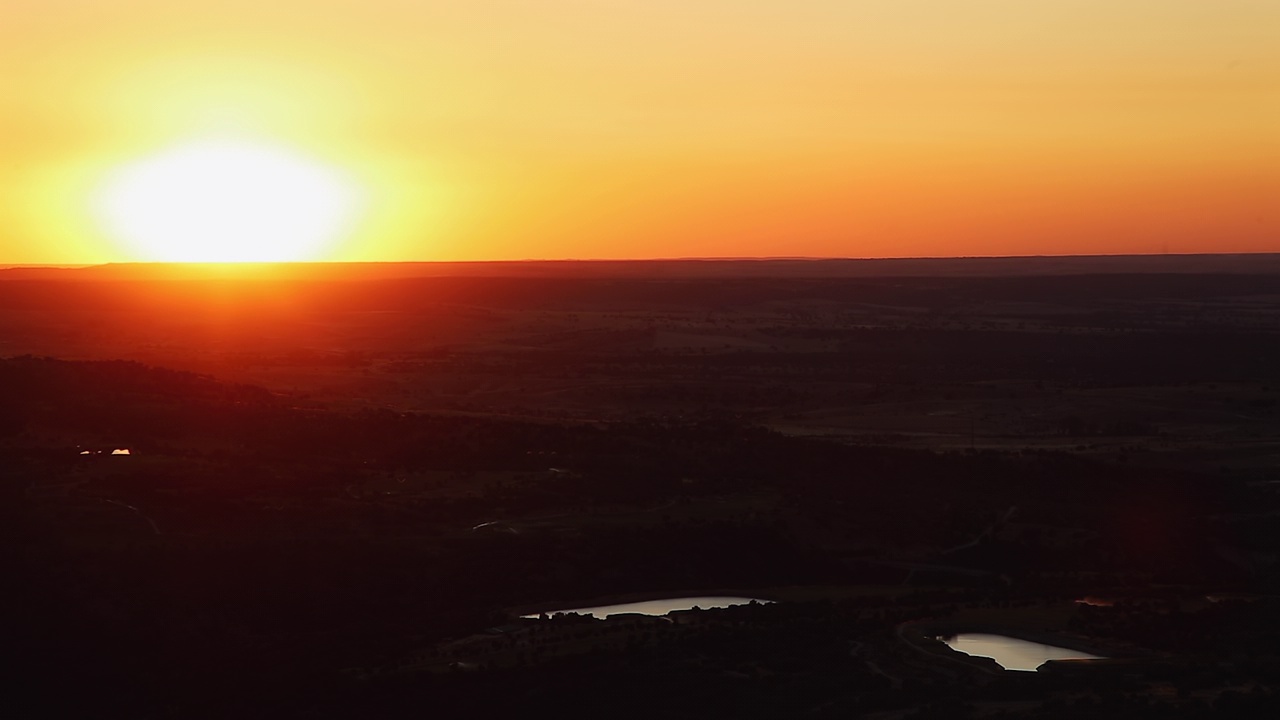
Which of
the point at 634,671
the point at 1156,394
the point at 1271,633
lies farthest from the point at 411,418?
the point at 1156,394

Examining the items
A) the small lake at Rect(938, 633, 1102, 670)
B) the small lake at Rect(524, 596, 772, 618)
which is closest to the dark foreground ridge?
the small lake at Rect(938, 633, 1102, 670)

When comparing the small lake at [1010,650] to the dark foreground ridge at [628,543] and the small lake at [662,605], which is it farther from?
the small lake at [662,605]

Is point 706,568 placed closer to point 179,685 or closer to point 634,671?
point 634,671

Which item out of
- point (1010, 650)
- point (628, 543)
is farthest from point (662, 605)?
point (1010, 650)

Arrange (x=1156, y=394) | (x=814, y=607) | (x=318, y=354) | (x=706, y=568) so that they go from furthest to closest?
1. (x=318, y=354)
2. (x=1156, y=394)
3. (x=706, y=568)
4. (x=814, y=607)

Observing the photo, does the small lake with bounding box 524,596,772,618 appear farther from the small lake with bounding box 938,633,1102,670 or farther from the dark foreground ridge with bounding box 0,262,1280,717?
the small lake with bounding box 938,633,1102,670

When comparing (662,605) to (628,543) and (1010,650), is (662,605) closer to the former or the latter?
(628,543)

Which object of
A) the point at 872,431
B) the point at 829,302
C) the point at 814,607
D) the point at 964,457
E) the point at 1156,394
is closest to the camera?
the point at 814,607
